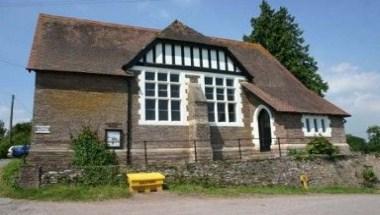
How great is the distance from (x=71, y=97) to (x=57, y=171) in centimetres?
411

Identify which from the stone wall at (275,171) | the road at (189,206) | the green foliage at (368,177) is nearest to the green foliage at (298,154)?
the stone wall at (275,171)

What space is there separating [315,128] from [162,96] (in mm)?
9575

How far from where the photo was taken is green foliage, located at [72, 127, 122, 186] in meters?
16.2

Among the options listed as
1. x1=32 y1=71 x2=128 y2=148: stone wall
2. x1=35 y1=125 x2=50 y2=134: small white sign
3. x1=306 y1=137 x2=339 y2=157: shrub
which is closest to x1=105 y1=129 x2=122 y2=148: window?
x1=32 y1=71 x2=128 y2=148: stone wall

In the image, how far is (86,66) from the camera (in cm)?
1931

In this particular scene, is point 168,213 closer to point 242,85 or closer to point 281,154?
point 281,154

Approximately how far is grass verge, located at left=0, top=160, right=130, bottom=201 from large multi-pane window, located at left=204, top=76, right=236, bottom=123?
8.06 m

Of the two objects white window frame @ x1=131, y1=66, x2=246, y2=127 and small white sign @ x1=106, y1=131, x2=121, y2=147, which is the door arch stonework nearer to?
white window frame @ x1=131, y1=66, x2=246, y2=127

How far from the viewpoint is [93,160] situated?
57.2ft

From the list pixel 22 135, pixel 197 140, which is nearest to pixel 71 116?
pixel 197 140

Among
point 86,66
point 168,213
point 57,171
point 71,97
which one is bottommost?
point 168,213

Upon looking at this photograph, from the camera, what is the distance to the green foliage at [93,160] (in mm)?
16188

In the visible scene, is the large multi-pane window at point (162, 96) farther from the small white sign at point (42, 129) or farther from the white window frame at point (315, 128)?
the white window frame at point (315, 128)

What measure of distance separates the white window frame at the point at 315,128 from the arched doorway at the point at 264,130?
6.66 ft
